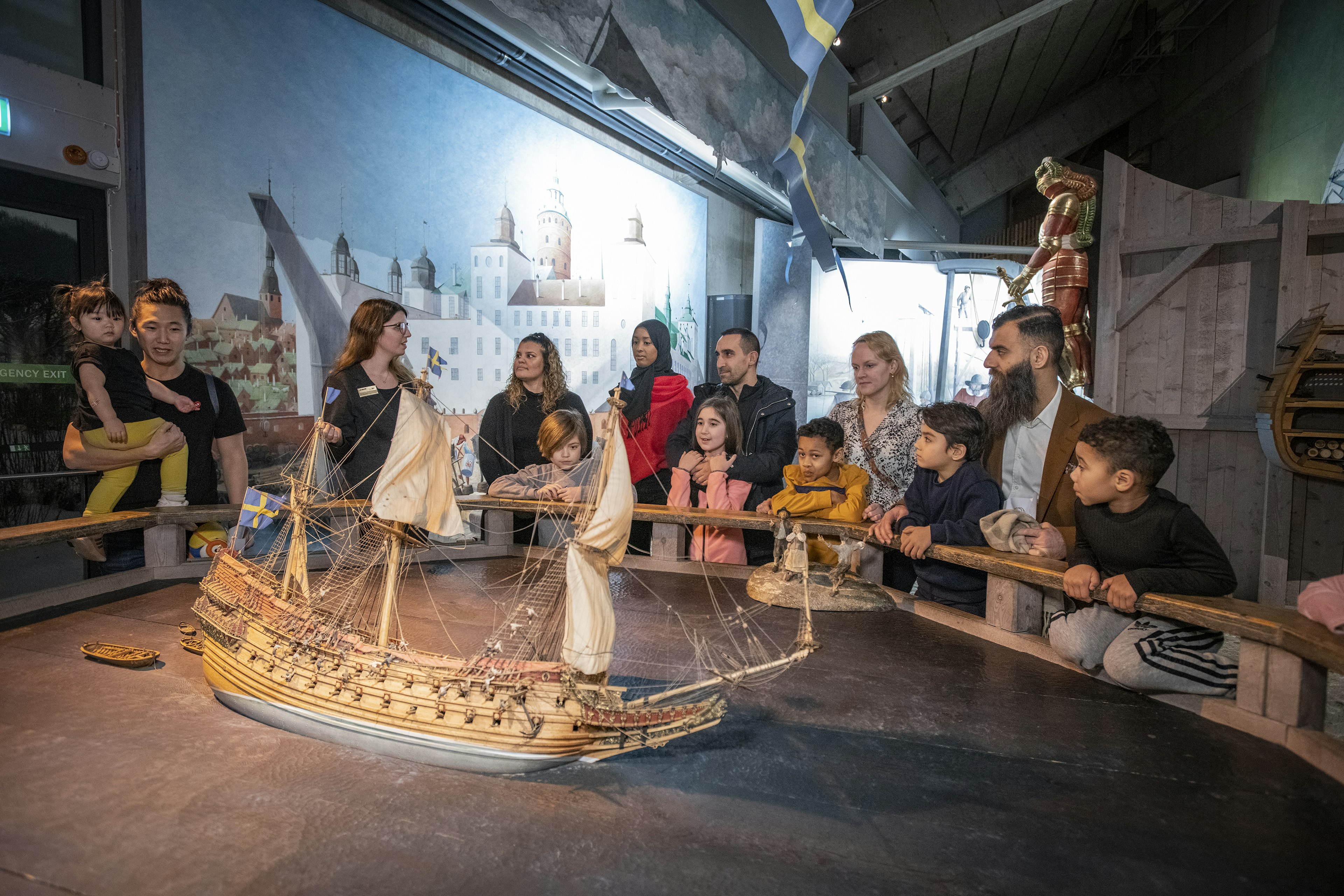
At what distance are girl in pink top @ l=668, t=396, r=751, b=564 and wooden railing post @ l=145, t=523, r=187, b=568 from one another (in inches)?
115

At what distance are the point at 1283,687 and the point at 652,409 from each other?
4.02 m

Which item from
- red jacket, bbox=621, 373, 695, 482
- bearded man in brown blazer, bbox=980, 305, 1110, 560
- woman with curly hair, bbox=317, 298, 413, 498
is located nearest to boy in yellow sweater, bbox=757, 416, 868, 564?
bearded man in brown blazer, bbox=980, 305, 1110, 560

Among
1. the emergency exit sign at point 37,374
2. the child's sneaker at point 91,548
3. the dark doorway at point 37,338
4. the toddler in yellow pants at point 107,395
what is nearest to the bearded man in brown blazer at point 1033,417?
the toddler in yellow pants at point 107,395

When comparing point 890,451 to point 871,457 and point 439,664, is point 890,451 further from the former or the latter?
point 439,664

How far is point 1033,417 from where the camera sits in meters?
3.83

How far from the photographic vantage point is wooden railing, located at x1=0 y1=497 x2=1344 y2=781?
2418 millimetres

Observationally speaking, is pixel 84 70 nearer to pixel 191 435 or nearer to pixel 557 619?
pixel 191 435

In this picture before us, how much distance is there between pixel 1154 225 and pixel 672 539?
499 centimetres

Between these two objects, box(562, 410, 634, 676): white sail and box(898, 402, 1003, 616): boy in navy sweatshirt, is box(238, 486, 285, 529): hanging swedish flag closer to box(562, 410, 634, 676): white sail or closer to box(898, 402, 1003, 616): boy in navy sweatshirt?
box(562, 410, 634, 676): white sail

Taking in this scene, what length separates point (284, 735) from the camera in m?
2.31

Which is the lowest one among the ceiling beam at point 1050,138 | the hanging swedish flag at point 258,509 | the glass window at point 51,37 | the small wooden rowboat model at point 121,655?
the small wooden rowboat model at point 121,655

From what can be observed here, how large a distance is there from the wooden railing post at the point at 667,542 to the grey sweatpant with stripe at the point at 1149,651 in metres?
2.36

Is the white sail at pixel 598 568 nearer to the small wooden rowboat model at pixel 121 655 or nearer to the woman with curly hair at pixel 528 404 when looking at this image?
the small wooden rowboat model at pixel 121 655

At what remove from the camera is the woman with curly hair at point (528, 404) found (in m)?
5.05
